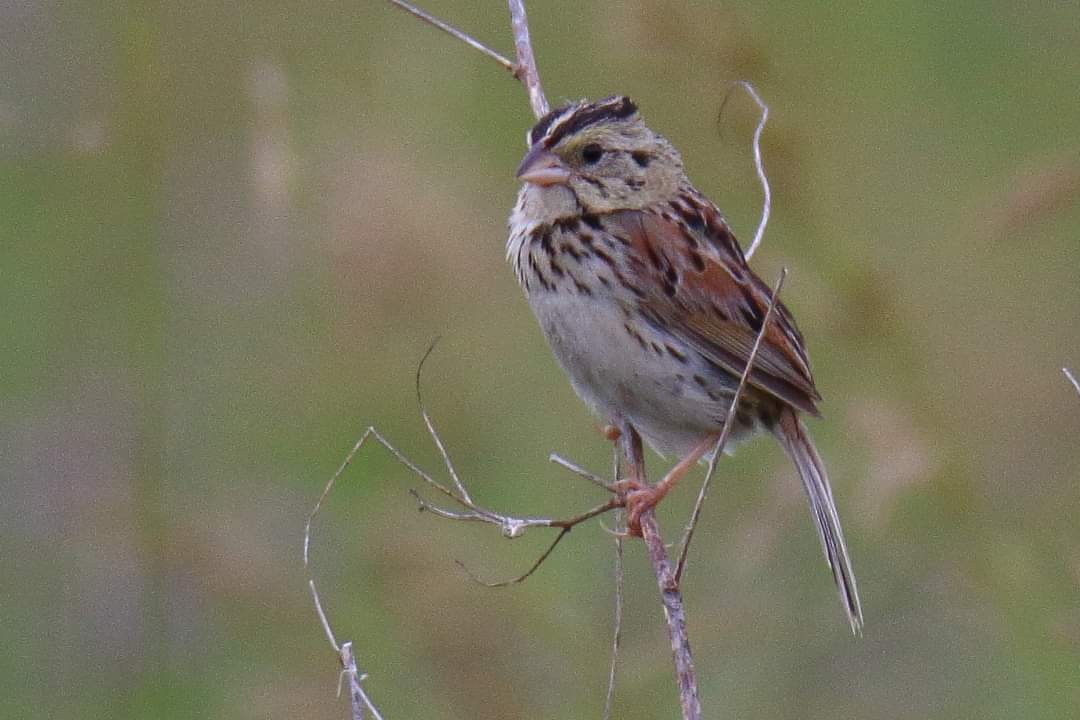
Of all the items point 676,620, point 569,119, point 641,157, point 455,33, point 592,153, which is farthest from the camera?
point 641,157

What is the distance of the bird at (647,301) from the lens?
4.09 metres

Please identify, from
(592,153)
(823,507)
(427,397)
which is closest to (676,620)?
(823,507)

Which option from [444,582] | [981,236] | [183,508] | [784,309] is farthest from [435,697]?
[981,236]

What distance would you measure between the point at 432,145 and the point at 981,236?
5.78 ft

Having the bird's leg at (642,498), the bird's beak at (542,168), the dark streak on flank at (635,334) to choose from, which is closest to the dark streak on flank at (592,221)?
the bird's beak at (542,168)

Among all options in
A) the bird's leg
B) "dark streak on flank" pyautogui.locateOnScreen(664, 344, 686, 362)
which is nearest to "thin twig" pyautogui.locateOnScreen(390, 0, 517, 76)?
"dark streak on flank" pyautogui.locateOnScreen(664, 344, 686, 362)

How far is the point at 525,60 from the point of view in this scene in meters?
3.86

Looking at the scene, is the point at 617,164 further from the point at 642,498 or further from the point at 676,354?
the point at 642,498

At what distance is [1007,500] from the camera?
4.85 m

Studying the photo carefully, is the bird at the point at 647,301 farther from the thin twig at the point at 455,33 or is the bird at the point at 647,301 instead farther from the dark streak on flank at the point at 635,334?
the thin twig at the point at 455,33

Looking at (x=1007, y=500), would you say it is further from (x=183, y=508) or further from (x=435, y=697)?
(x=183, y=508)

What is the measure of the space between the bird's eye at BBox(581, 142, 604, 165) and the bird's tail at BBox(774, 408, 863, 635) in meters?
0.73

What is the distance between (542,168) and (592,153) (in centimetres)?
15

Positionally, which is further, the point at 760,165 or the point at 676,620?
the point at 760,165
